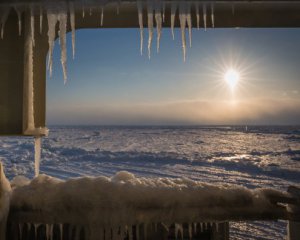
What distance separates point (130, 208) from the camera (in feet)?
9.62

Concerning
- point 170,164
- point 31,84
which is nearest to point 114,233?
point 31,84

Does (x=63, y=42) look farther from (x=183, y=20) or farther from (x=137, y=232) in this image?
(x=137, y=232)

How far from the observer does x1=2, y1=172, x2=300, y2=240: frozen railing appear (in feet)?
9.59

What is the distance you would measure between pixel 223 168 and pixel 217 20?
15.8 meters

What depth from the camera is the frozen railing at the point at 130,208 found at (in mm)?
2922

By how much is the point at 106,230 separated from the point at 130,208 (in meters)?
0.33

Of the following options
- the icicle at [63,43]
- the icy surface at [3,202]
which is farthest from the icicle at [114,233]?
the icicle at [63,43]

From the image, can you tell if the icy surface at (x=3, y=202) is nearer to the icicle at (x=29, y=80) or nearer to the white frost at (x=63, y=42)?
the icicle at (x=29, y=80)

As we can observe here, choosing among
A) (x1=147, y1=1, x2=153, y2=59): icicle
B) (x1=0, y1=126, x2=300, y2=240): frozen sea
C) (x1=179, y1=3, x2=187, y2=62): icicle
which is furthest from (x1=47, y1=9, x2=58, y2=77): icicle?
(x1=0, y1=126, x2=300, y2=240): frozen sea

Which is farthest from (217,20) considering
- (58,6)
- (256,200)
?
(256,200)

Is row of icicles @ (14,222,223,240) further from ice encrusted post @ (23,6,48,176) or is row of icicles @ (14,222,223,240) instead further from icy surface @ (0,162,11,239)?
ice encrusted post @ (23,6,48,176)

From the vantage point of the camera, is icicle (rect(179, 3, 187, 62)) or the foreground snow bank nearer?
the foreground snow bank

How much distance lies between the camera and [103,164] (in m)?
20.6

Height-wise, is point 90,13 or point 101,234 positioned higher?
point 90,13
